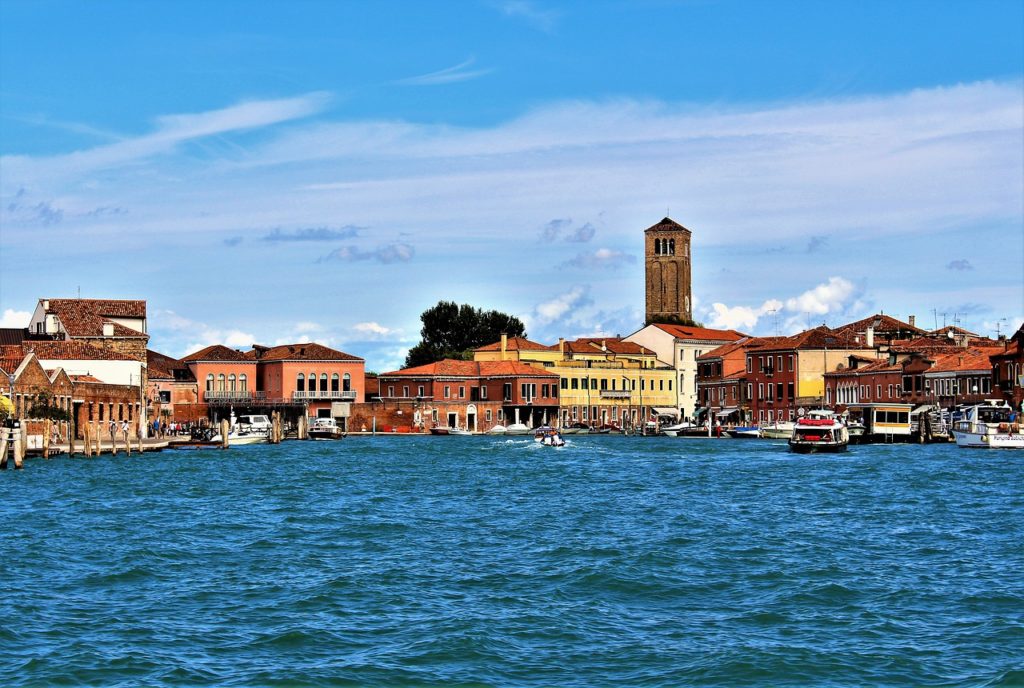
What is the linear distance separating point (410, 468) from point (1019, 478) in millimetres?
18014

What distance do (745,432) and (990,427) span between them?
23708 millimetres

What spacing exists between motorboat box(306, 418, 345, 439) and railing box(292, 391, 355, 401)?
17.9ft

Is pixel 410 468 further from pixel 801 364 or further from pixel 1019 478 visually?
pixel 801 364

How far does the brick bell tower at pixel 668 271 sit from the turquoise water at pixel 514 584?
78900 mm

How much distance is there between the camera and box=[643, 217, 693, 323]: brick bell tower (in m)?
115

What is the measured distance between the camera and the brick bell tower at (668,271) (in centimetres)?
11475

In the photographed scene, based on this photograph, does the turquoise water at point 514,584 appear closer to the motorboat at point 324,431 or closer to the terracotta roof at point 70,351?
the terracotta roof at point 70,351

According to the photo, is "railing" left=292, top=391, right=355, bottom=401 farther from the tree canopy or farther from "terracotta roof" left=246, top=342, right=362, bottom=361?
the tree canopy

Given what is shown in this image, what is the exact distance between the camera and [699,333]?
4023 inches

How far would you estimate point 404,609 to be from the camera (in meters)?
16.9

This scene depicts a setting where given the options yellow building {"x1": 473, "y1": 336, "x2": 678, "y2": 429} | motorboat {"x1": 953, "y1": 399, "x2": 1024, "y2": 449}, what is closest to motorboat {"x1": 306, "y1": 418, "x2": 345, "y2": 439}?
yellow building {"x1": 473, "y1": 336, "x2": 678, "y2": 429}

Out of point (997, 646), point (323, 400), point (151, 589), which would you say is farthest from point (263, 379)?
point (997, 646)

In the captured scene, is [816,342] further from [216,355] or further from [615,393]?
[216,355]

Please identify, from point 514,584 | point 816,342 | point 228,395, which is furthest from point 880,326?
point 514,584
